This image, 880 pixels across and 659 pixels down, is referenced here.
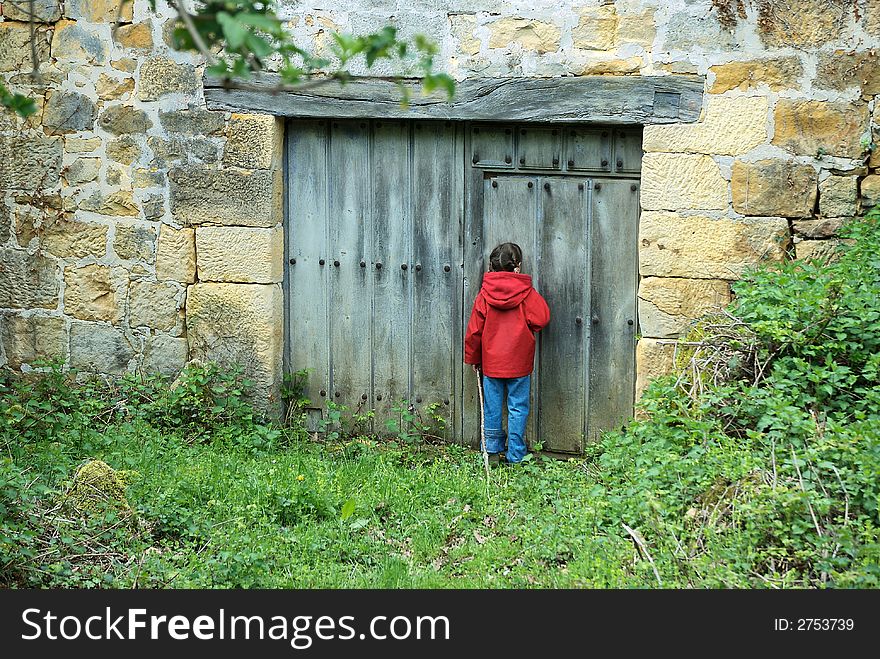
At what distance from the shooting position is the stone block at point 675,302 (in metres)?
5.03

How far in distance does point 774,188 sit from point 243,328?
2.82 m

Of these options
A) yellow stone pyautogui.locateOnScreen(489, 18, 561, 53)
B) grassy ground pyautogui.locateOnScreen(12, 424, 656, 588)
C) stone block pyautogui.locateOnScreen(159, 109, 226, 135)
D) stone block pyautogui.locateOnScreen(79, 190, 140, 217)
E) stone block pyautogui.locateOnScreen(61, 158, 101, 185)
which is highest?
yellow stone pyautogui.locateOnScreen(489, 18, 561, 53)

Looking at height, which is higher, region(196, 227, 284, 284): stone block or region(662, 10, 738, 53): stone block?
region(662, 10, 738, 53): stone block

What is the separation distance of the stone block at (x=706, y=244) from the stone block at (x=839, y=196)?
0.20m

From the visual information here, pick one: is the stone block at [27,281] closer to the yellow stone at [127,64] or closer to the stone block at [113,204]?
the stone block at [113,204]

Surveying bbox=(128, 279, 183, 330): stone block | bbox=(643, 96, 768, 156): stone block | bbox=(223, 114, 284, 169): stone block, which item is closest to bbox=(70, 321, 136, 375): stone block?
bbox=(128, 279, 183, 330): stone block

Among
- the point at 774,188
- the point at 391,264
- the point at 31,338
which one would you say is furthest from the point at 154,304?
the point at 774,188

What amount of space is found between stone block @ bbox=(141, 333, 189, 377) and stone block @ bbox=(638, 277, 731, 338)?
2.52 m

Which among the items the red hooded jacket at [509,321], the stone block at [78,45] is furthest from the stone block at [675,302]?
the stone block at [78,45]

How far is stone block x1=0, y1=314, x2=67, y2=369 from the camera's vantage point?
5.95 m

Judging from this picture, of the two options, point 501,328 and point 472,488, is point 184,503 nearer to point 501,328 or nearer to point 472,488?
point 472,488

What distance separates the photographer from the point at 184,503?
4621 mm

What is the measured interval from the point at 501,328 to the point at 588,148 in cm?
100

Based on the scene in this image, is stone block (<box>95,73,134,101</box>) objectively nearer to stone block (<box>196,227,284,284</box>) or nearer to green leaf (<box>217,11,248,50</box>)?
stone block (<box>196,227,284,284</box>)
